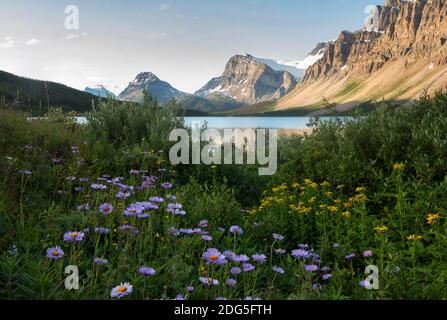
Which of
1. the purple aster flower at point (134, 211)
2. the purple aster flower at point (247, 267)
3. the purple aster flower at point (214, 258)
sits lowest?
the purple aster flower at point (247, 267)

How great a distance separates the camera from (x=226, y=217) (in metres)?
5.00

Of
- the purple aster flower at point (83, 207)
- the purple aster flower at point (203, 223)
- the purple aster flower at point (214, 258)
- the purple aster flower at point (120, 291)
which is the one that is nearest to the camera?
the purple aster flower at point (120, 291)

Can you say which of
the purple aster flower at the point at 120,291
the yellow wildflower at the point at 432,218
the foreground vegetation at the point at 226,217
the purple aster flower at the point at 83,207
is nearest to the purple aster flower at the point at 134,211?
the foreground vegetation at the point at 226,217

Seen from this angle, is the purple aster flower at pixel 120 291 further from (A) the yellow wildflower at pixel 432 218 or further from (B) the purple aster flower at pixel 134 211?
(A) the yellow wildflower at pixel 432 218

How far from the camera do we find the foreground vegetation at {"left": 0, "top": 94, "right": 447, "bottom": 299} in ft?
10.2

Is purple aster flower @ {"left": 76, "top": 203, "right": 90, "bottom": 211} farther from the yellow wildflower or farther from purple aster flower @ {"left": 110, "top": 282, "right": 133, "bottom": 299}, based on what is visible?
the yellow wildflower

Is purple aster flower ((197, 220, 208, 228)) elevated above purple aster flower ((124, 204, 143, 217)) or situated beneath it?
situated beneath

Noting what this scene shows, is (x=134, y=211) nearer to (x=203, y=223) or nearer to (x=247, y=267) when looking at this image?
(x=203, y=223)

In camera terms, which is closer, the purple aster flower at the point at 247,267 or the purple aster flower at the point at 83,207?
the purple aster flower at the point at 247,267

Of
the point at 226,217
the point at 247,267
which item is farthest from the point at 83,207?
the point at 247,267

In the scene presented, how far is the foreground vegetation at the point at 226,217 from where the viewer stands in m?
3.10

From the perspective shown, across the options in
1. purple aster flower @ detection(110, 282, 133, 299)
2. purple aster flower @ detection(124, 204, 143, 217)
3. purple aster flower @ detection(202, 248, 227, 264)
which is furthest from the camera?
purple aster flower @ detection(124, 204, 143, 217)

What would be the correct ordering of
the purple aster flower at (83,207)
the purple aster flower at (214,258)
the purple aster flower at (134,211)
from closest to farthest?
the purple aster flower at (214,258) → the purple aster flower at (134,211) → the purple aster flower at (83,207)

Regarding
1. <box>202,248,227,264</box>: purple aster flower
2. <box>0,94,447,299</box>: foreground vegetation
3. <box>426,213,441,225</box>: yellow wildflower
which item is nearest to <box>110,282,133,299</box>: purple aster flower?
<box>0,94,447,299</box>: foreground vegetation
